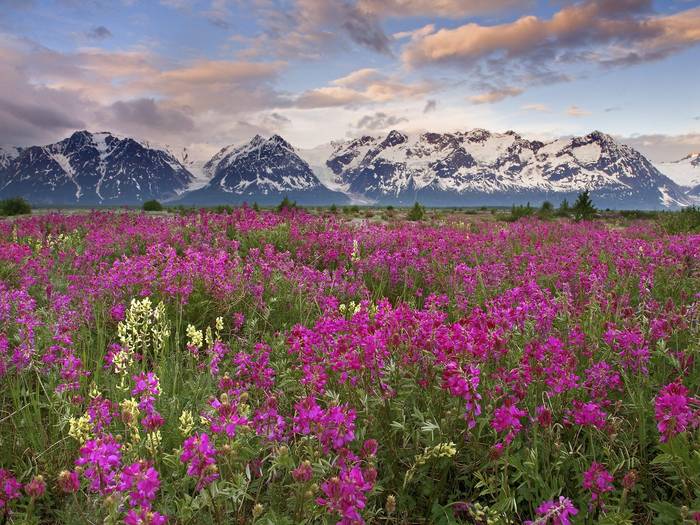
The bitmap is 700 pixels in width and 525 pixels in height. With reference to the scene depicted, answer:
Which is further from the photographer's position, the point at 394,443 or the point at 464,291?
the point at 464,291

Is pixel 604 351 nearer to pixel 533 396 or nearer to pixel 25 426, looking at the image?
pixel 533 396

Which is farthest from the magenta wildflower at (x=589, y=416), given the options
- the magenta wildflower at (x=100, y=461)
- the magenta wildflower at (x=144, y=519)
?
the magenta wildflower at (x=100, y=461)

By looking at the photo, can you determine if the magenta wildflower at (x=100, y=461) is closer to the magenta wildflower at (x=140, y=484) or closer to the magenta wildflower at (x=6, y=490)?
the magenta wildflower at (x=140, y=484)

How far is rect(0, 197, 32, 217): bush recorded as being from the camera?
77.4 ft

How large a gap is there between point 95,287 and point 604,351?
5.71m

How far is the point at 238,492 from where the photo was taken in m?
1.93

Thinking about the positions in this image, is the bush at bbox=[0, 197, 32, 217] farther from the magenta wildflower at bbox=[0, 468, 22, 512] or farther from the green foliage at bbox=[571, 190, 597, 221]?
the green foliage at bbox=[571, 190, 597, 221]

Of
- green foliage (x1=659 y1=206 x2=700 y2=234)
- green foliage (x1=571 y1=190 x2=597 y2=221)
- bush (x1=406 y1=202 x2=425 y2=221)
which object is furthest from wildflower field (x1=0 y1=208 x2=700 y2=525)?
bush (x1=406 y1=202 x2=425 y2=221)

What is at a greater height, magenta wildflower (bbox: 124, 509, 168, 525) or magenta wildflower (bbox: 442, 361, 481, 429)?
magenta wildflower (bbox: 442, 361, 481, 429)

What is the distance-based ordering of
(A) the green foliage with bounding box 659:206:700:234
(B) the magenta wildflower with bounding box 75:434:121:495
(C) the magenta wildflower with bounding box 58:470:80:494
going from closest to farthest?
(C) the magenta wildflower with bounding box 58:470:80:494, (B) the magenta wildflower with bounding box 75:434:121:495, (A) the green foliage with bounding box 659:206:700:234

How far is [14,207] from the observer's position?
23812mm

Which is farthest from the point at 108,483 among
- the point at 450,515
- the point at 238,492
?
the point at 450,515

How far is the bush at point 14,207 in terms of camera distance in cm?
2358

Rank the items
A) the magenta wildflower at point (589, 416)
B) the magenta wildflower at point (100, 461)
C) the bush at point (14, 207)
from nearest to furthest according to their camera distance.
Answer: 1. the magenta wildflower at point (100, 461)
2. the magenta wildflower at point (589, 416)
3. the bush at point (14, 207)
